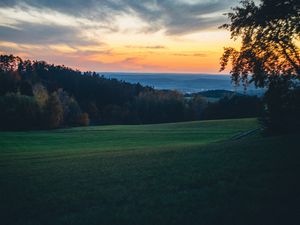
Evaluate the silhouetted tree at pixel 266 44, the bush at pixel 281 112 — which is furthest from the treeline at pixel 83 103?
the silhouetted tree at pixel 266 44

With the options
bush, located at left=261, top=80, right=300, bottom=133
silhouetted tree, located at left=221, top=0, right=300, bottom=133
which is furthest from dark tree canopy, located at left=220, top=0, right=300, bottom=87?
bush, located at left=261, top=80, right=300, bottom=133

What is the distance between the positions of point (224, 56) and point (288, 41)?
190 inches

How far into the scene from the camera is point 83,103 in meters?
145

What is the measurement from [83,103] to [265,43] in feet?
417

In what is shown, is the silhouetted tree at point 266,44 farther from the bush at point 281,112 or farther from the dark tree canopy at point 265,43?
the bush at point 281,112

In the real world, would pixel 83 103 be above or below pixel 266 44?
below

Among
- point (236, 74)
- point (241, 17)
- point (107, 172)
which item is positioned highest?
point (241, 17)

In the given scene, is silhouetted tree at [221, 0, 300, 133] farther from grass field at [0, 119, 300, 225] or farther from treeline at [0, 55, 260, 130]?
treeline at [0, 55, 260, 130]

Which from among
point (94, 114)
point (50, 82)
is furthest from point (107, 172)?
point (50, 82)

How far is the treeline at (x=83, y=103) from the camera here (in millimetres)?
87562

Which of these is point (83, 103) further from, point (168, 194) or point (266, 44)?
point (168, 194)

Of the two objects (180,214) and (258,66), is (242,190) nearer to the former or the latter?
(180,214)

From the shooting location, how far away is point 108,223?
30.7ft

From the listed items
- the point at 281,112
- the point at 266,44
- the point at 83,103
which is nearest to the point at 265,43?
the point at 266,44
